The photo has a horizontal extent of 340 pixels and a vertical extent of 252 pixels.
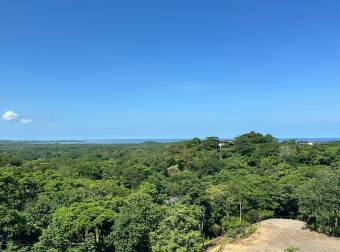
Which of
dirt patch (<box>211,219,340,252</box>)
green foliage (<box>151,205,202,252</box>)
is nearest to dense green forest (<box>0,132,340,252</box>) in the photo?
Result: green foliage (<box>151,205,202,252</box>)

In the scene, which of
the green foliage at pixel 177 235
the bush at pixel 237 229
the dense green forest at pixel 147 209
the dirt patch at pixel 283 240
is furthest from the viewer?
the bush at pixel 237 229

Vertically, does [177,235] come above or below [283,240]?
above

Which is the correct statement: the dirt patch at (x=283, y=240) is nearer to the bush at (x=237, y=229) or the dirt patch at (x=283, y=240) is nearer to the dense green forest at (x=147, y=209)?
the bush at (x=237, y=229)

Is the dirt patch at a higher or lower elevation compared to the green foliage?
lower

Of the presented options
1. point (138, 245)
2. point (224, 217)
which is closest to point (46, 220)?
point (138, 245)

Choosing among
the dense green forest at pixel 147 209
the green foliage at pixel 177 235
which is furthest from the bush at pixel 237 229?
the green foliage at pixel 177 235

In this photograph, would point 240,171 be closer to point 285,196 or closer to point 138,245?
point 285,196

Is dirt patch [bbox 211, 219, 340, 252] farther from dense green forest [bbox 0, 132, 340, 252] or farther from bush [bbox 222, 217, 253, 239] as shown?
dense green forest [bbox 0, 132, 340, 252]

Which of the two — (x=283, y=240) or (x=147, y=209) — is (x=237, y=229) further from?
(x=147, y=209)

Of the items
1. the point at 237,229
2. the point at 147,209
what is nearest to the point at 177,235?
the point at 147,209
